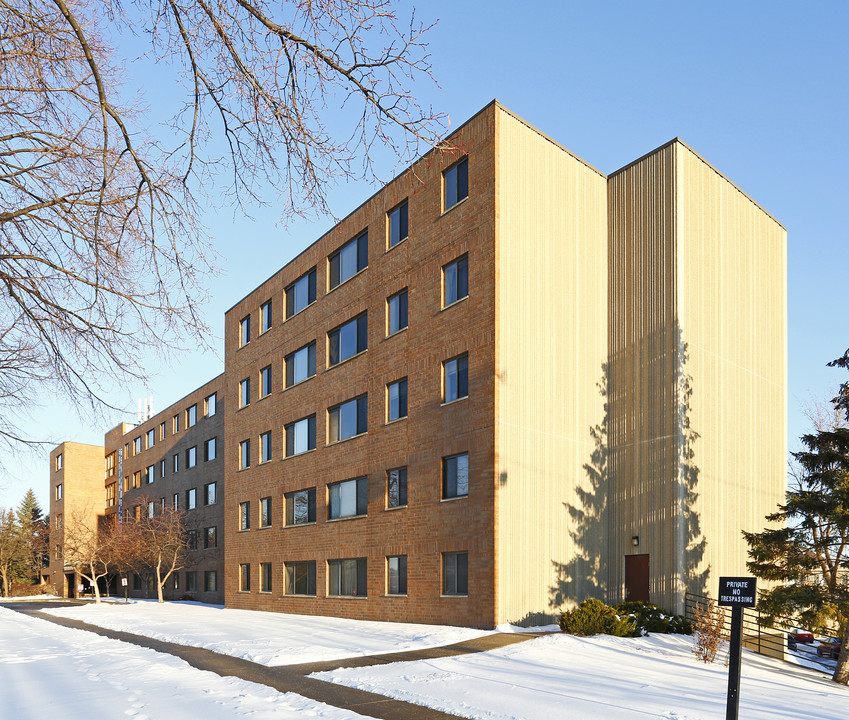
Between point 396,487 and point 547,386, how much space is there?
21.5 ft

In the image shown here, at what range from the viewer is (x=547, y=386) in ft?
81.3

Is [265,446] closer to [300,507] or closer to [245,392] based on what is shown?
[245,392]

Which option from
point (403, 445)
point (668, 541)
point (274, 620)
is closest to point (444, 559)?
point (403, 445)

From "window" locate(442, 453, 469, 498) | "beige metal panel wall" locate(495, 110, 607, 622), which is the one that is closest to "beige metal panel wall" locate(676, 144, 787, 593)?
"beige metal panel wall" locate(495, 110, 607, 622)

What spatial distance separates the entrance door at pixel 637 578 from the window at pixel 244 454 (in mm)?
21536

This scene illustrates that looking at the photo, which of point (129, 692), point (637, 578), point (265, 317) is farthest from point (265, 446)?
point (129, 692)

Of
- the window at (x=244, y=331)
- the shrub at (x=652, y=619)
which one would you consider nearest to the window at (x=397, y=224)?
the shrub at (x=652, y=619)

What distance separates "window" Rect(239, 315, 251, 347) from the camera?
139ft

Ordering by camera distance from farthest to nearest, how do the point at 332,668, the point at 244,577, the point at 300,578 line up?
the point at 244,577 < the point at 300,578 < the point at 332,668

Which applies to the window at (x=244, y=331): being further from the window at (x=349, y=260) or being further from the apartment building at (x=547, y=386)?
the apartment building at (x=547, y=386)

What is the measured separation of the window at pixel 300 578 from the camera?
3309cm

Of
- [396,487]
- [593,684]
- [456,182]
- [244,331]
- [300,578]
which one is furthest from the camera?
[244,331]

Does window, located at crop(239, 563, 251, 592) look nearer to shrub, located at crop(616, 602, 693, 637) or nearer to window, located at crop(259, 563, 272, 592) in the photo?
window, located at crop(259, 563, 272, 592)

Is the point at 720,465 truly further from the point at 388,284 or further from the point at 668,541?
the point at 388,284
